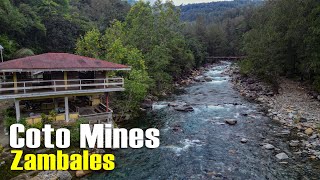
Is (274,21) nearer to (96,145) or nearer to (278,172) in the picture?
(278,172)

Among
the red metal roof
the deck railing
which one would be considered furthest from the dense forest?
the red metal roof

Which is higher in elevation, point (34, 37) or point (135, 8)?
point (135, 8)

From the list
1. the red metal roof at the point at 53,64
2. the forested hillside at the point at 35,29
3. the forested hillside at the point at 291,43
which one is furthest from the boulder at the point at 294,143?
the forested hillside at the point at 35,29

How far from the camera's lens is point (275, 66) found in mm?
36688

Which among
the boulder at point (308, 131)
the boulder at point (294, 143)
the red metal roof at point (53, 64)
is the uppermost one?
the red metal roof at point (53, 64)

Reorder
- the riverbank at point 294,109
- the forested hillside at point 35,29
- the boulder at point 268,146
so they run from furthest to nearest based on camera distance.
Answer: the forested hillside at point 35,29
the riverbank at point 294,109
the boulder at point 268,146

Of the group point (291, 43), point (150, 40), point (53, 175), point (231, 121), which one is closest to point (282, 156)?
point (231, 121)

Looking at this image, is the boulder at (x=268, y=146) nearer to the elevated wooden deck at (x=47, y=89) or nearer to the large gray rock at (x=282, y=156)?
the large gray rock at (x=282, y=156)

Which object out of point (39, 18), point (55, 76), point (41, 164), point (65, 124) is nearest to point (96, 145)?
point (65, 124)

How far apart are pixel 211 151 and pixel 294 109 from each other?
14965mm

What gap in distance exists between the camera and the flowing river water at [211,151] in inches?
609

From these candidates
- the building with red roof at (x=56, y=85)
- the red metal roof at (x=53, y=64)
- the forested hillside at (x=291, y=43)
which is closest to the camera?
the red metal roof at (x=53, y=64)

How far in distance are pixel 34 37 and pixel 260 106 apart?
3849cm

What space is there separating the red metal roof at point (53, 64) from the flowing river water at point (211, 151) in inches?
283
